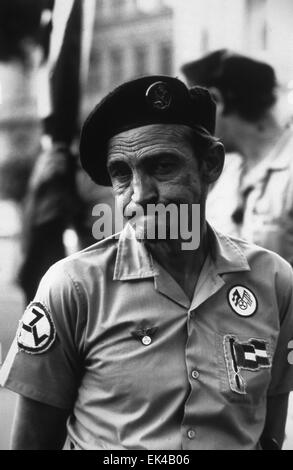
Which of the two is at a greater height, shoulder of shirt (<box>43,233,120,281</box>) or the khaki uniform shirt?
shoulder of shirt (<box>43,233,120,281</box>)

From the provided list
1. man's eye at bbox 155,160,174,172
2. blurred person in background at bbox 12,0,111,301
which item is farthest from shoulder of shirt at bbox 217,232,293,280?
blurred person in background at bbox 12,0,111,301

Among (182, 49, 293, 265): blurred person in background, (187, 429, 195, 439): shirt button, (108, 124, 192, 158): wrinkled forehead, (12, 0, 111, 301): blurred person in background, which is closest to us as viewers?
(187, 429, 195, 439): shirt button

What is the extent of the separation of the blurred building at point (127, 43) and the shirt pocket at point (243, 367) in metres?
1.30

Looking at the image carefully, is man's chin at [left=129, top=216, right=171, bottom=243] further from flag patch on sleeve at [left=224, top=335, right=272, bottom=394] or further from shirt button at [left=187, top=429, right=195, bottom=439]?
shirt button at [left=187, top=429, right=195, bottom=439]

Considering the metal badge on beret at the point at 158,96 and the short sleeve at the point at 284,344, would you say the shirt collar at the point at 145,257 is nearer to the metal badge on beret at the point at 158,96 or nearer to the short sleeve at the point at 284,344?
the short sleeve at the point at 284,344

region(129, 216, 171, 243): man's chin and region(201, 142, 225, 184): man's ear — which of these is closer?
region(129, 216, 171, 243): man's chin

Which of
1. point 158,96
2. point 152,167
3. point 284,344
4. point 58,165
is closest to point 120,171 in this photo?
point 152,167

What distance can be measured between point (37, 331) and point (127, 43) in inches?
57.4

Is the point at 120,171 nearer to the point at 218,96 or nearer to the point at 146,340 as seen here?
the point at 146,340

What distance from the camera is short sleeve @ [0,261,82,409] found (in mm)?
1446

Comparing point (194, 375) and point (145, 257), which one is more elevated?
point (145, 257)

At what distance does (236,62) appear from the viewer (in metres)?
2.51

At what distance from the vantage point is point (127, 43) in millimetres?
2436
